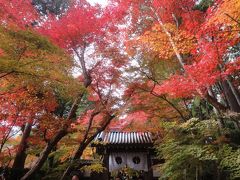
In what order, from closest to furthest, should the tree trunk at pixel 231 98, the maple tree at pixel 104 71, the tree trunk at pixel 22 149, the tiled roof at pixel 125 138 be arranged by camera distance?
1. the maple tree at pixel 104 71
2. the tree trunk at pixel 22 149
3. the tree trunk at pixel 231 98
4. the tiled roof at pixel 125 138

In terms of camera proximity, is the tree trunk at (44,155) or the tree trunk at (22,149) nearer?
the tree trunk at (44,155)

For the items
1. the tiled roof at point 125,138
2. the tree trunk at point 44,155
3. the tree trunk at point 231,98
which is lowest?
the tree trunk at point 44,155

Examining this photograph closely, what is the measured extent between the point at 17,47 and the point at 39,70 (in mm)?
894

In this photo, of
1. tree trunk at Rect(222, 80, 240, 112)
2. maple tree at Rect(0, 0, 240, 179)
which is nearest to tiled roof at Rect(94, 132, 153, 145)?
maple tree at Rect(0, 0, 240, 179)

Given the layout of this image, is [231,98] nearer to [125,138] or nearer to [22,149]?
[125,138]

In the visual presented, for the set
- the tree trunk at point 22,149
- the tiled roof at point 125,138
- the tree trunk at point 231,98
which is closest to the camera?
the tree trunk at point 22,149

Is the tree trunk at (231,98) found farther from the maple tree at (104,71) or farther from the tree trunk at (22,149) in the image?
the tree trunk at (22,149)

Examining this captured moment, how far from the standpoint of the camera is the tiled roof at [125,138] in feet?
50.7

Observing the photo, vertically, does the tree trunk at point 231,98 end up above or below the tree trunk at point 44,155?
above

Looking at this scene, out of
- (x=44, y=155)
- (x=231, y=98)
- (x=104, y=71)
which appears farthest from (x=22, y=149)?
(x=231, y=98)

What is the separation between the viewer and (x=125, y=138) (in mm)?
16234

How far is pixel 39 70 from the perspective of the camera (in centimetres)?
714

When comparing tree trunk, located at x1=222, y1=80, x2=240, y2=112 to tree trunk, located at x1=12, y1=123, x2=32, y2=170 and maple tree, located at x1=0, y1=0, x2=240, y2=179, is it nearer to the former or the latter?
maple tree, located at x1=0, y1=0, x2=240, y2=179

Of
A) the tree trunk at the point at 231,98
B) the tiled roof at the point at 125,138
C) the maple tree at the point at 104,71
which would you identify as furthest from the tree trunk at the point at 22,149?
the tree trunk at the point at 231,98
